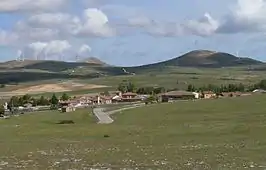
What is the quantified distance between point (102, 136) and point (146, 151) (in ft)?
74.9

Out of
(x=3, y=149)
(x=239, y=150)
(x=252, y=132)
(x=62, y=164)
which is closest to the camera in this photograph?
(x=62, y=164)

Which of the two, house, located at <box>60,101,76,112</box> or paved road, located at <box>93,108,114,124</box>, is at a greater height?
house, located at <box>60,101,76,112</box>

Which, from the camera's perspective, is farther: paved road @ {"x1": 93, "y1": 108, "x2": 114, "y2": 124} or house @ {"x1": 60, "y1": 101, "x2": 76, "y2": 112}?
house @ {"x1": 60, "y1": 101, "x2": 76, "y2": 112}

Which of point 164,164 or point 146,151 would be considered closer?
point 164,164

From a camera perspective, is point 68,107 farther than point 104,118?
Yes

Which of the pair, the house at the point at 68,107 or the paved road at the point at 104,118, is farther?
the house at the point at 68,107

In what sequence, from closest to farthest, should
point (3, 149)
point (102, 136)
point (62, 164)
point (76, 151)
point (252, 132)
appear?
point (62, 164) → point (76, 151) → point (3, 149) → point (252, 132) → point (102, 136)

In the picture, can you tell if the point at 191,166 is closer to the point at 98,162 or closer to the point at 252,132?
the point at 98,162

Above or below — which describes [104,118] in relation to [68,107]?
below

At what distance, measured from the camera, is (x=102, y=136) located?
226 feet

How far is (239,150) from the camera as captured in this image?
44312 mm

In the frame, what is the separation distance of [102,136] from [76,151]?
20.2 meters

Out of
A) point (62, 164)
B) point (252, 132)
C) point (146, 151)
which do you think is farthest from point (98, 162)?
point (252, 132)

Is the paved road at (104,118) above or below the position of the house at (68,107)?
below
